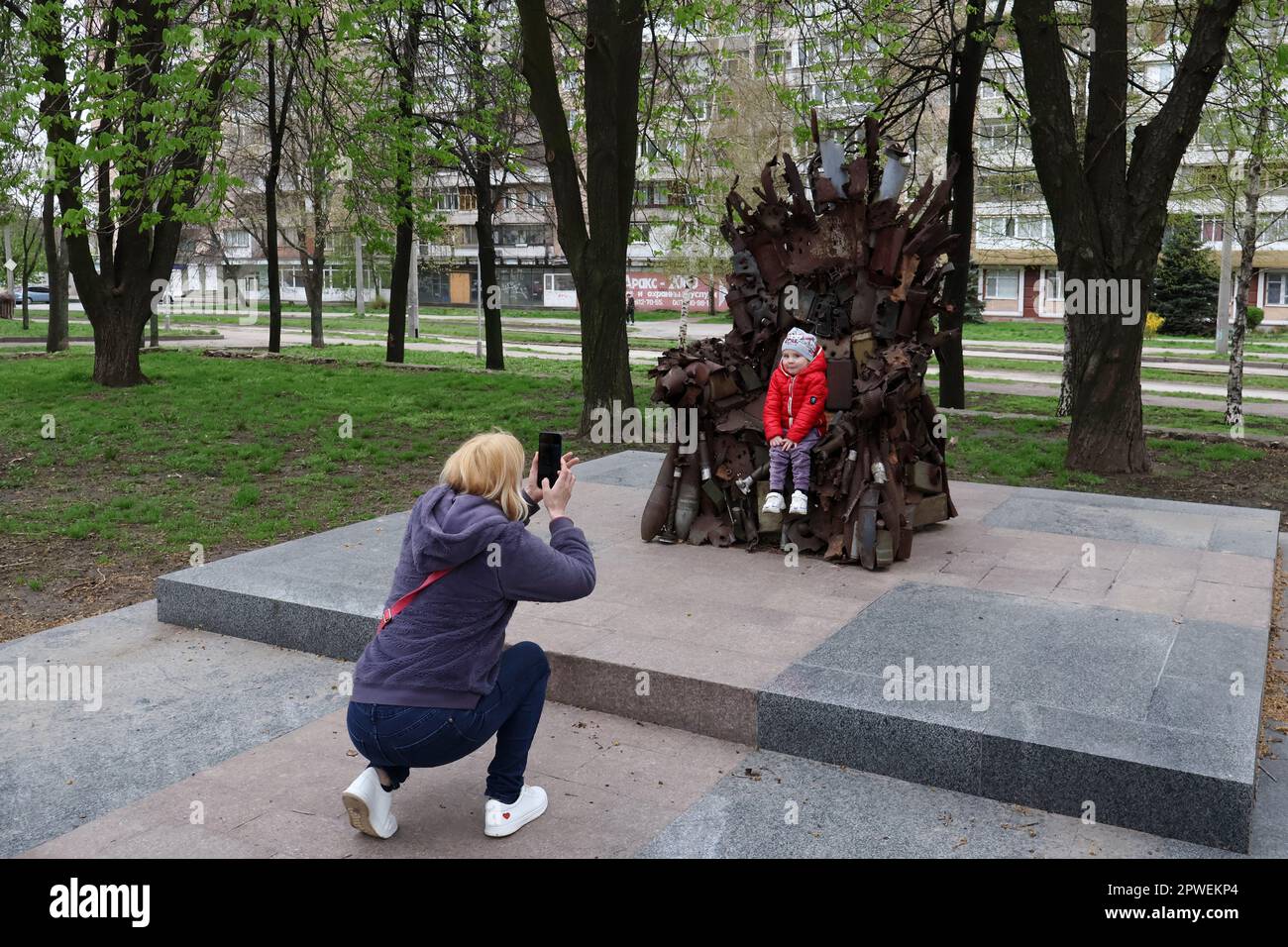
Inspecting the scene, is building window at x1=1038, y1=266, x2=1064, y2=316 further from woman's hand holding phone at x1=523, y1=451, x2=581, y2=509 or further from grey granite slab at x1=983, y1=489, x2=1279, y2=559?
woman's hand holding phone at x1=523, y1=451, x2=581, y2=509

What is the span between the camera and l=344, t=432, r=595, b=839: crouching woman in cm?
389

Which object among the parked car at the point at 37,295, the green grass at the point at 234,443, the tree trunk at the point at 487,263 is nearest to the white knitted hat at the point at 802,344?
the green grass at the point at 234,443

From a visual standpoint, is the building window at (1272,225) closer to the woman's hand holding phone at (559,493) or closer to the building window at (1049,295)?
the building window at (1049,295)

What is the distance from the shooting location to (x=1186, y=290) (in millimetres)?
41938

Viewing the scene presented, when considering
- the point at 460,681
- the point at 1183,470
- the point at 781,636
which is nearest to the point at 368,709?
the point at 460,681

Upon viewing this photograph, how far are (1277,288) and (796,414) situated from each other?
49.8 meters

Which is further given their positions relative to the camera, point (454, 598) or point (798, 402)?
point (798, 402)

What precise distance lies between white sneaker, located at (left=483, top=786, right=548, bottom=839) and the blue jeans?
33 millimetres

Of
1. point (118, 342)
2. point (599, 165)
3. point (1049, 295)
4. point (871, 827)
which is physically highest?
point (1049, 295)

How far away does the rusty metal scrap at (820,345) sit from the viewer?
25.5 feet

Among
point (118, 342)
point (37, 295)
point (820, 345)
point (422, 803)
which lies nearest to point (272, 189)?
point (118, 342)

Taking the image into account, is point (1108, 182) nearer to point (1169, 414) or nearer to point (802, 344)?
point (802, 344)

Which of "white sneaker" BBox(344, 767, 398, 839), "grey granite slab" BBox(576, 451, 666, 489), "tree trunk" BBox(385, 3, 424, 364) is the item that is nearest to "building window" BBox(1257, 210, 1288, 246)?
"grey granite slab" BBox(576, 451, 666, 489)

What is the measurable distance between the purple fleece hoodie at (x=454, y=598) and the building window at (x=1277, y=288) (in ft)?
174
